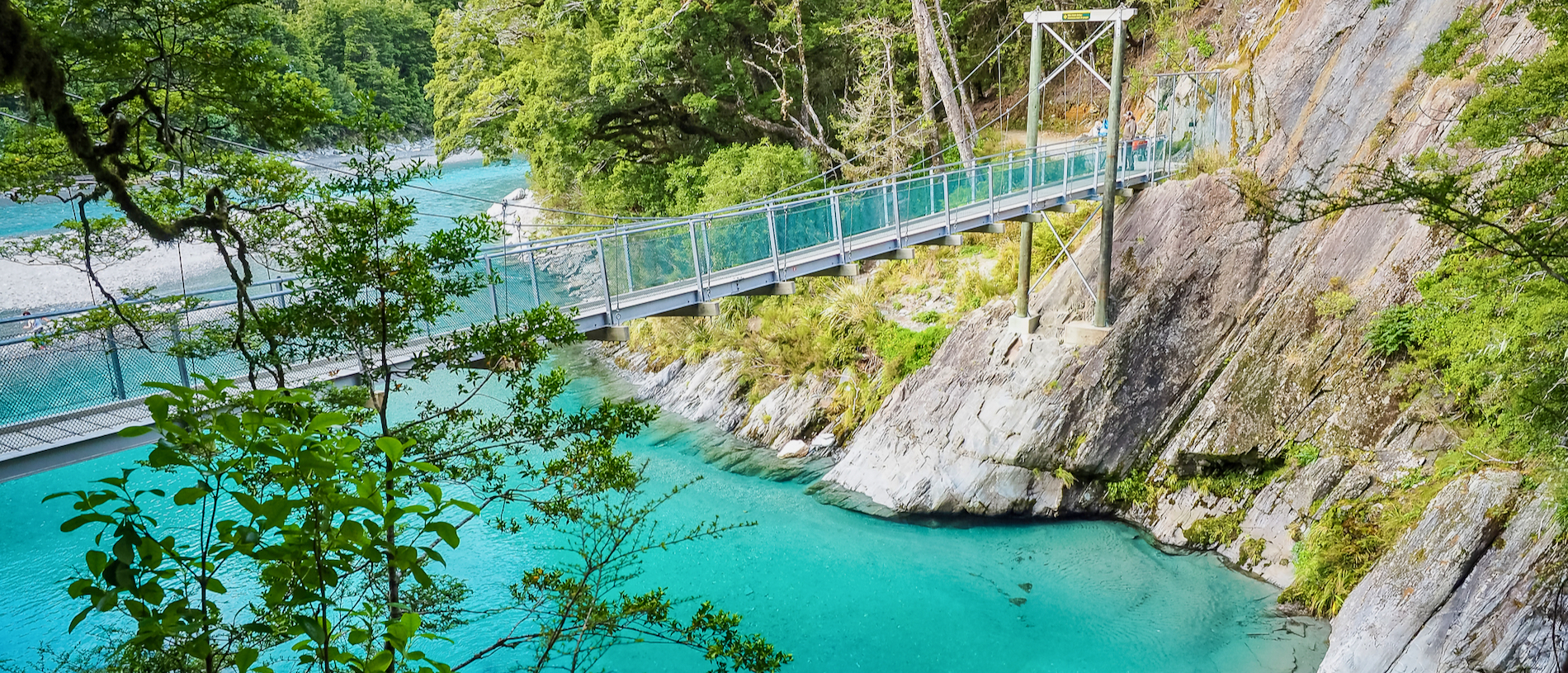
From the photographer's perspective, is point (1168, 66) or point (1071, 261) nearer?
point (1071, 261)

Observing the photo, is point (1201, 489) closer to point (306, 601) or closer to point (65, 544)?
point (306, 601)

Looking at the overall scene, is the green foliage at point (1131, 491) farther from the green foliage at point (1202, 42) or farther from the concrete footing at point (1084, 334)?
the green foliage at point (1202, 42)

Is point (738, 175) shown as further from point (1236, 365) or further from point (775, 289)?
point (1236, 365)

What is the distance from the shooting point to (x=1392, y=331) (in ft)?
27.3

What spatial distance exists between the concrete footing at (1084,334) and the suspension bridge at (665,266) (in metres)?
0.40

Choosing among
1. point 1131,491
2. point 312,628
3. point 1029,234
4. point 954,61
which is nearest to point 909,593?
point 1131,491

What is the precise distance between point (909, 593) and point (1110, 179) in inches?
183

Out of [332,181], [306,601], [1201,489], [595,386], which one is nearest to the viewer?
[306,601]

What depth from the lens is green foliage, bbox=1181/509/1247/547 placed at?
8.59 meters

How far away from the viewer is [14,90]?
3.75 meters

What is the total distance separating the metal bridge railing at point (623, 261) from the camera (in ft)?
18.2

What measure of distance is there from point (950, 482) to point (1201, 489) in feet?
7.96

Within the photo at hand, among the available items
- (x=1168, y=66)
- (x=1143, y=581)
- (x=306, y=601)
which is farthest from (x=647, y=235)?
(x=1168, y=66)

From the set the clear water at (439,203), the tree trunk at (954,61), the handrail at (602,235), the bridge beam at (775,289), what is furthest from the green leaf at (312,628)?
the clear water at (439,203)
